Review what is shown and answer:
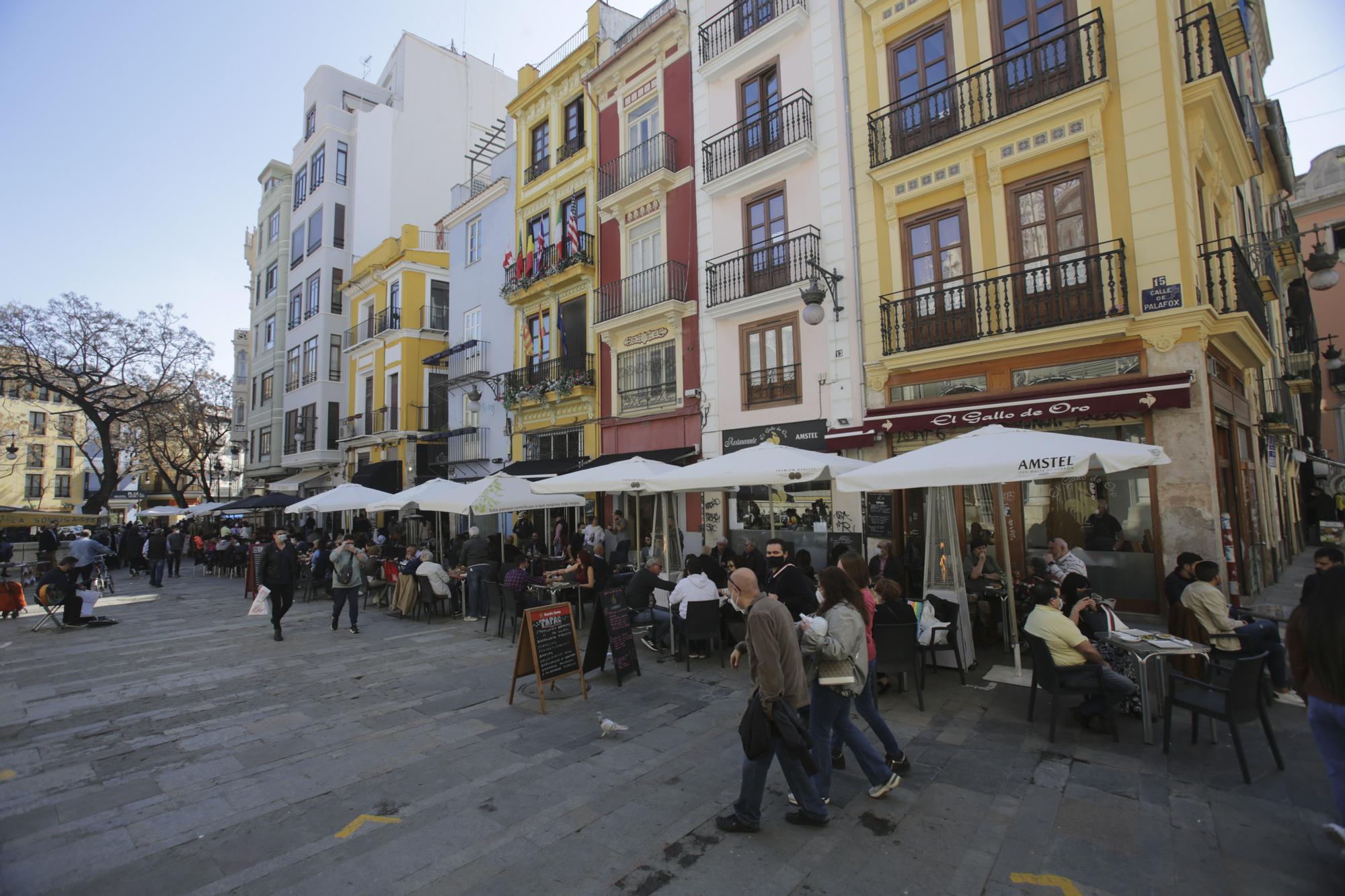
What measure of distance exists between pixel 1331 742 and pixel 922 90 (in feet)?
40.3

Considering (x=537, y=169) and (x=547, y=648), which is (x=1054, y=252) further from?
(x=537, y=169)

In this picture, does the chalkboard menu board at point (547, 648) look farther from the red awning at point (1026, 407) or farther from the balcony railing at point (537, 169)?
the balcony railing at point (537, 169)

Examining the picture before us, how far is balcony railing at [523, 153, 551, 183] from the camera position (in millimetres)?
21203

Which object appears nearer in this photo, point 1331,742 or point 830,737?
point 1331,742

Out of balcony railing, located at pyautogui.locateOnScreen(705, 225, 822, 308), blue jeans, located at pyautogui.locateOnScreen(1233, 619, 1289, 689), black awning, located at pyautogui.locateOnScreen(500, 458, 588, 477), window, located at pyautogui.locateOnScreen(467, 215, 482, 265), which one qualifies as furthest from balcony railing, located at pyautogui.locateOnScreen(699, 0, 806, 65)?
blue jeans, located at pyautogui.locateOnScreen(1233, 619, 1289, 689)

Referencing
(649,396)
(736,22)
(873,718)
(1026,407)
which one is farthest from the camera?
(649,396)

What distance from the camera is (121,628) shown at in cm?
1227

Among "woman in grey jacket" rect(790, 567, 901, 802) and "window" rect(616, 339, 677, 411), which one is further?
"window" rect(616, 339, 677, 411)

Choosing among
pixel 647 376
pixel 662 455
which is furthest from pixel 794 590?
pixel 647 376

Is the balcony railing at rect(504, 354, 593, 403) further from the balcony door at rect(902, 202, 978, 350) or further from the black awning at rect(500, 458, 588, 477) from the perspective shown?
the balcony door at rect(902, 202, 978, 350)

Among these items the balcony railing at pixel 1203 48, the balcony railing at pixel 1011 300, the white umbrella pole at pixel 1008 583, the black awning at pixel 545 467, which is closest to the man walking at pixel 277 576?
the black awning at pixel 545 467

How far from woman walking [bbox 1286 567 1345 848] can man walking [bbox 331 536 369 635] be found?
1190cm

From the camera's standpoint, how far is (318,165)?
3256cm

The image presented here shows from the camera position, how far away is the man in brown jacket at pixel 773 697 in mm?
4129
